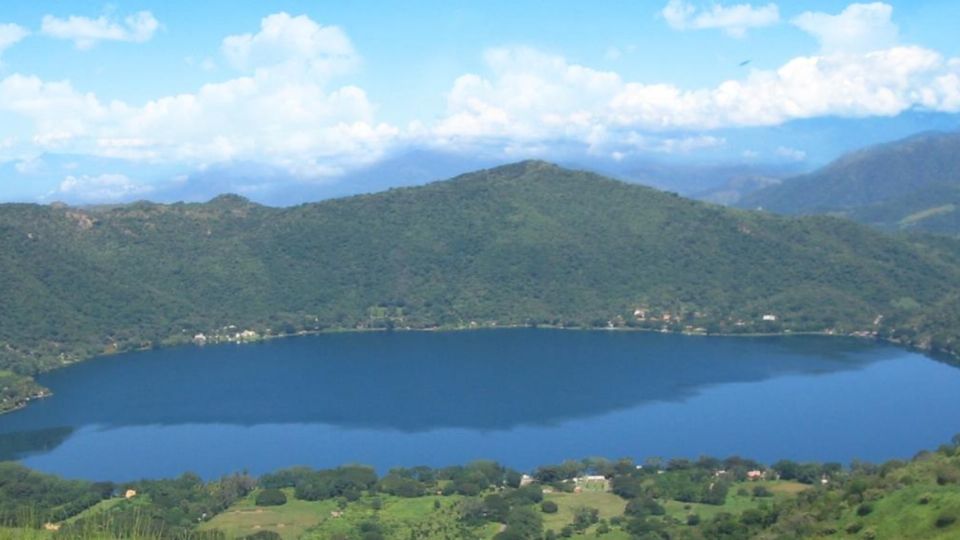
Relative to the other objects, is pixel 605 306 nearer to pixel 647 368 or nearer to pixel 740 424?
pixel 647 368

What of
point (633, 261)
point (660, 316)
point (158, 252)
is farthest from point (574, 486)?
point (158, 252)

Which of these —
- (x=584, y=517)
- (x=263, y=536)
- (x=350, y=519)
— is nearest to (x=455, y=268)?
(x=350, y=519)

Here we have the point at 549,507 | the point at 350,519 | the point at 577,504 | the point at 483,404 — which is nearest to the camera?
the point at 350,519

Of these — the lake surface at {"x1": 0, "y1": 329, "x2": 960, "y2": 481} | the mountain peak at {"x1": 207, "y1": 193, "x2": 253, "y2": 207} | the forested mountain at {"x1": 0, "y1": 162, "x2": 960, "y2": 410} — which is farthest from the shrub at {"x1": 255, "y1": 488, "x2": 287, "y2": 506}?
the mountain peak at {"x1": 207, "y1": 193, "x2": 253, "y2": 207}

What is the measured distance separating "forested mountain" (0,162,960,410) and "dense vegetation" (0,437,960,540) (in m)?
43.8

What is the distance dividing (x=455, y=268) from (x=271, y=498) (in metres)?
63.4

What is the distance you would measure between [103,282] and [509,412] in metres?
50.8

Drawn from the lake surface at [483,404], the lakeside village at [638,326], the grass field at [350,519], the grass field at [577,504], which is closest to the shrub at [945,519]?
the grass field at [577,504]

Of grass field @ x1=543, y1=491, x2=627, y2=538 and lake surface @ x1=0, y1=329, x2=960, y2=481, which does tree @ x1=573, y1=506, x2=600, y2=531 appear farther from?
lake surface @ x1=0, y1=329, x2=960, y2=481

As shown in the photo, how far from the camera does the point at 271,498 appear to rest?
47438 millimetres

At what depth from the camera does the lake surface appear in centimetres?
5934

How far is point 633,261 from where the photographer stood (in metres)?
108

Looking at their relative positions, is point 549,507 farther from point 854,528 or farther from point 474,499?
point 854,528

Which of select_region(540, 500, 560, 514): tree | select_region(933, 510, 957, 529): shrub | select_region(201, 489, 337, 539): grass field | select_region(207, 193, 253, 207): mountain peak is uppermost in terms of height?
select_region(207, 193, 253, 207): mountain peak
